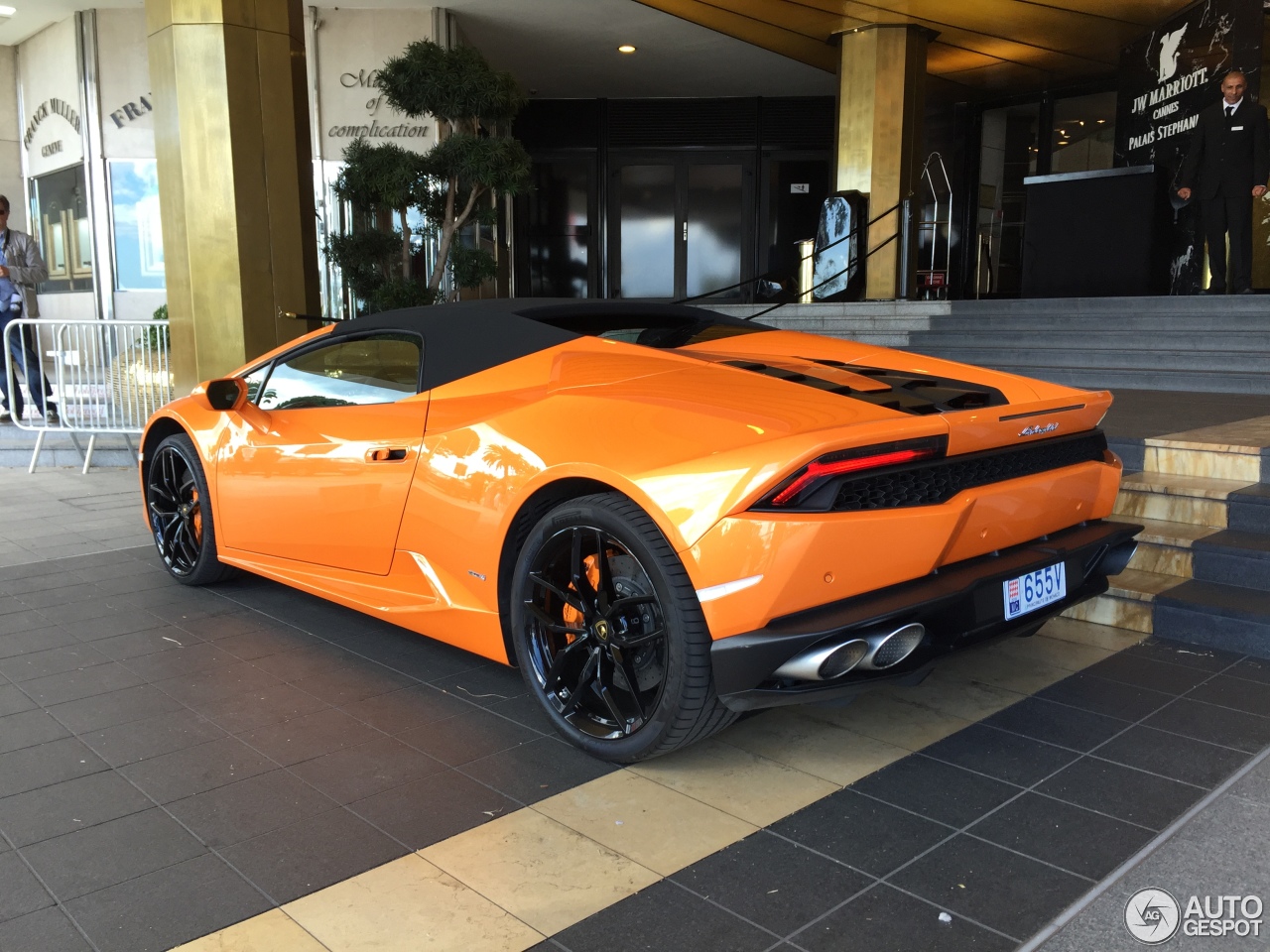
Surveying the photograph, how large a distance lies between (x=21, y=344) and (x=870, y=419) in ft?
25.7

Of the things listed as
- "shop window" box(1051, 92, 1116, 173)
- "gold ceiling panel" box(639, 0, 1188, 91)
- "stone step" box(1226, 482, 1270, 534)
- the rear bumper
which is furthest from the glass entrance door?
the rear bumper

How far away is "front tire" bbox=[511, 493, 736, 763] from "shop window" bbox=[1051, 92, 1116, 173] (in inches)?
604

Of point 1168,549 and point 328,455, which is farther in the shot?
point 1168,549

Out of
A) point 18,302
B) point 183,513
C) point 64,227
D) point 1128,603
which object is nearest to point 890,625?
point 1128,603

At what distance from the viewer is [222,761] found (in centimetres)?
265

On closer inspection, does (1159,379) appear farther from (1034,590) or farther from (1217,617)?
(1034,590)

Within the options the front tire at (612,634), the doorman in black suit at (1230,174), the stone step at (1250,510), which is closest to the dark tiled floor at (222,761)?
the front tire at (612,634)

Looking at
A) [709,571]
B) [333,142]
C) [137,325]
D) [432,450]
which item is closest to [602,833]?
[709,571]

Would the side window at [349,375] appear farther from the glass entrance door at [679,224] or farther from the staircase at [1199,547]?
the glass entrance door at [679,224]

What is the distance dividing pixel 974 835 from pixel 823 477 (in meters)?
0.87

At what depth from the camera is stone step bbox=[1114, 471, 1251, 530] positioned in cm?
403

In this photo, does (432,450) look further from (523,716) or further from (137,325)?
(137,325)

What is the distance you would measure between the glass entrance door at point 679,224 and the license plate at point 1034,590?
15836 millimetres

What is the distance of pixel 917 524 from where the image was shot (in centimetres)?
232
